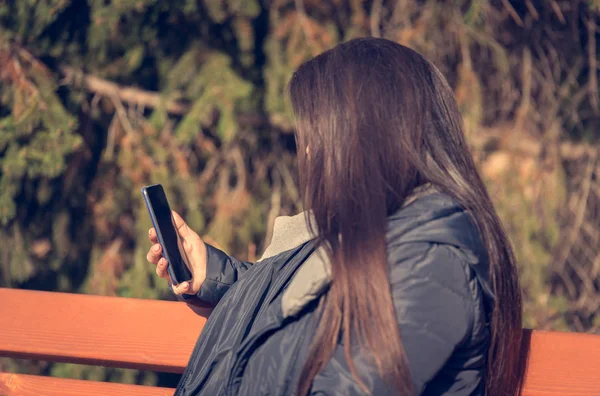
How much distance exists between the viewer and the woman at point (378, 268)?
4.27ft

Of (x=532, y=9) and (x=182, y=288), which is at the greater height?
(x=532, y=9)

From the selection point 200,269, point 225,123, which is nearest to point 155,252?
point 200,269

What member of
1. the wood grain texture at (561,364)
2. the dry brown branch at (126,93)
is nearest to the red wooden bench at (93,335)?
the wood grain texture at (561,364)

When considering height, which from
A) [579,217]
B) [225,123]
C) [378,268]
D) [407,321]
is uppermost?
[225,123]

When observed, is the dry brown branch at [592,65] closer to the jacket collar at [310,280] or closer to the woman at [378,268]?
the woman at [378,268]

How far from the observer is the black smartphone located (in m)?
1.81

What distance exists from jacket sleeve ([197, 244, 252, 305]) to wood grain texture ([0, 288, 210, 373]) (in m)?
0.06

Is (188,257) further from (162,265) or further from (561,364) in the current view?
(561,364)

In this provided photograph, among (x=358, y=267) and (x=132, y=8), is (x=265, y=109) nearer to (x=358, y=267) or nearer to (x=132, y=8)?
(x=132, y=8)

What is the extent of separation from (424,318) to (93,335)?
1.07 m

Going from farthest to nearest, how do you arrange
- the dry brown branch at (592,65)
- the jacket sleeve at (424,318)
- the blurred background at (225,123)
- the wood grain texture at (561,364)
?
the dry brown branch at (592,65)
the blurred background at (225,123)
the wood grain texture at (561,364)
the jacket sleeve at (424,318)

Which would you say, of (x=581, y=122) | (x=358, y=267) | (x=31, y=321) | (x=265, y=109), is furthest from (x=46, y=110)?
(x=581, y=122)

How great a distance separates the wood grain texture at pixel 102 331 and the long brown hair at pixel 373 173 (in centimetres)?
65

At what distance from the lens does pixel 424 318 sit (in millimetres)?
1295
